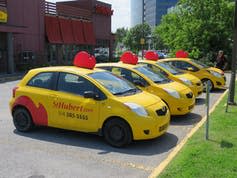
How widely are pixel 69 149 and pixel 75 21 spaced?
32.8 meters

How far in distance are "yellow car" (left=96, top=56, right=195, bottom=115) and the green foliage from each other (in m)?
22.2

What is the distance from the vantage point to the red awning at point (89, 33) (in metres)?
40.3

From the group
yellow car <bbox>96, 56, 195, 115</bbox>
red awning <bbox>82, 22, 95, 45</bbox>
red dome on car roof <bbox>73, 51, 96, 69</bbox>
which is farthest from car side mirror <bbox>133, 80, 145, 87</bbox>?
red awning <bbox>82, 22, 95, 45</bbox>

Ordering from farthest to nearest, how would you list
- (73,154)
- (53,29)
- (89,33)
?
(89,33) < (53,29) < (73,154)

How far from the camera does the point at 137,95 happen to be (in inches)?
314

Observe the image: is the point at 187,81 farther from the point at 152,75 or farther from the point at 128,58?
the point at 128,58

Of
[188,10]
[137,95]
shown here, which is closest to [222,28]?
[188,10]

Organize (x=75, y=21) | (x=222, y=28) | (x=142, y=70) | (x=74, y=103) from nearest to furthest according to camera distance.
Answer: (x=74, y=103) < (x=142, y=70) < (x=222, y=28) < (x=75, y=21)

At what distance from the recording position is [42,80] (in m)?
8.43

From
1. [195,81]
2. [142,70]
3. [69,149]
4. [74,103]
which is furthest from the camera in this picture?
[195,81]

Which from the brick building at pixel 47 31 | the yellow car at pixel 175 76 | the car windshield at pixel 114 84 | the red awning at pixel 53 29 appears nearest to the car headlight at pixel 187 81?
the yellow car at pixel 175 76

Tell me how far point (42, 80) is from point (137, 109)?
93.8 inches

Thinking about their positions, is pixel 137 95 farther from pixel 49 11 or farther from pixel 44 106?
pixel 49 11

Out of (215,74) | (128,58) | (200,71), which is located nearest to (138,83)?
(128,58)
